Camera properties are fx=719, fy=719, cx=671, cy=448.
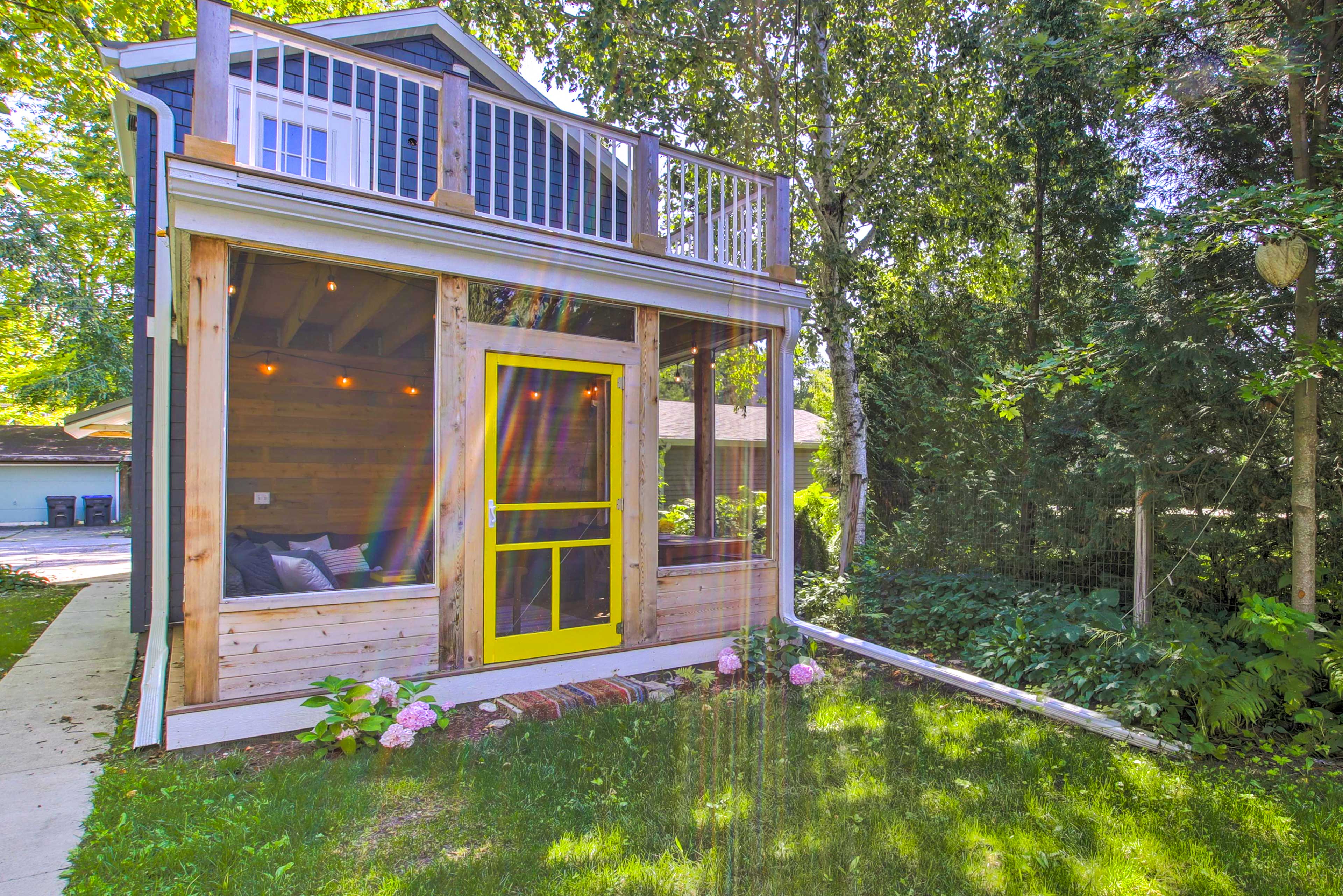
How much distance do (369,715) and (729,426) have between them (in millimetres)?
11152

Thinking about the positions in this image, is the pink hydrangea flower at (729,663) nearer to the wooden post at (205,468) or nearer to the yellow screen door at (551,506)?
the yellow screen door at (551,506)

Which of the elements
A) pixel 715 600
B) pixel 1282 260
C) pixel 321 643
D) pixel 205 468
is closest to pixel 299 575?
pixel 321 643

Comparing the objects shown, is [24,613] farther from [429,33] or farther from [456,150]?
[429,33]

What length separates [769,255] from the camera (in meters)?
5.27

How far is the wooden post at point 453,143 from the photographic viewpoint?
3.90 meters

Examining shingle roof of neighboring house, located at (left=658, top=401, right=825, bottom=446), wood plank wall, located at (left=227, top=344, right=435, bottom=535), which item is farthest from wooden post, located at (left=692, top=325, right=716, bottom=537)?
shingle roof of neighboring house, located at (left=658, top=401, right=825, bottom=446)

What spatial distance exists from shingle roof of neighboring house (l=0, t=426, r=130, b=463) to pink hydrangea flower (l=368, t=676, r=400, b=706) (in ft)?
70.1

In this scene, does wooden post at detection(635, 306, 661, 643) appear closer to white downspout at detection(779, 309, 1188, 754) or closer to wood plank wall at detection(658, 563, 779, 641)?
wood plank wall at detection(658, 563, 779, 641)

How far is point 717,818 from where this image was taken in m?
2.67

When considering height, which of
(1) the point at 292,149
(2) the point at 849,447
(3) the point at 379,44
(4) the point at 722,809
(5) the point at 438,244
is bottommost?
(4) the point at 722,809

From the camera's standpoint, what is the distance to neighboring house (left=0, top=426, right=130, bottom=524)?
20156 mm

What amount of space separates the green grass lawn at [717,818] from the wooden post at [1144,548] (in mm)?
1319

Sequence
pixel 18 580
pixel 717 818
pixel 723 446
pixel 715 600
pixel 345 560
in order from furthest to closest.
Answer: pixel 723 446
pixel 18 580
pixel 345 560
pixel 715 600
pixel 717 818

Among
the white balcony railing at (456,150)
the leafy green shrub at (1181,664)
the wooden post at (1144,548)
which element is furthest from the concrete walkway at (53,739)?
the wooden post at (1144,548)
